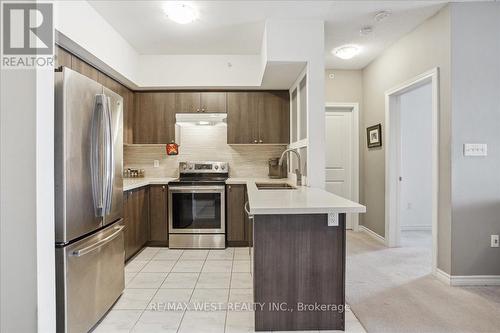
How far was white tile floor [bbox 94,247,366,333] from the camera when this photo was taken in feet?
6.93

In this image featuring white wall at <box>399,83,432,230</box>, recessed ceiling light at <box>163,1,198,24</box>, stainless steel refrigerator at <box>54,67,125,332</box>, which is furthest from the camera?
white wall at <box>399,83,432,230</box>

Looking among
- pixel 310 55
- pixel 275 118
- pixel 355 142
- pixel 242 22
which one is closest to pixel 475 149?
pixel 310 55

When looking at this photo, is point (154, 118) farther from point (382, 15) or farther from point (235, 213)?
point (382, 15)

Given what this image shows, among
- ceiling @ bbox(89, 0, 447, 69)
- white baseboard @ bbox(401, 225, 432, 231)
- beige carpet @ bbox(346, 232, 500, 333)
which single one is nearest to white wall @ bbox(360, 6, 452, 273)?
ceiling @ bbox(89, 0, 447, 69)

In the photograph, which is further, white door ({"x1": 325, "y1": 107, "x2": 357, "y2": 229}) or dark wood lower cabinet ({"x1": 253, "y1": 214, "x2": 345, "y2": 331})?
white door ({"x1": 325, "y1": 107, "x2": 357, "y2": 229})

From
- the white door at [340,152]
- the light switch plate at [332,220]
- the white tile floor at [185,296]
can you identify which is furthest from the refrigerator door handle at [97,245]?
→ the white door at [340,152]

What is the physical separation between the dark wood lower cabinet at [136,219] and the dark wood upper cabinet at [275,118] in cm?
181

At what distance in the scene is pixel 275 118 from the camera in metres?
4.25

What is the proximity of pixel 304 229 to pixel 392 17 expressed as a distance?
96.8 inches

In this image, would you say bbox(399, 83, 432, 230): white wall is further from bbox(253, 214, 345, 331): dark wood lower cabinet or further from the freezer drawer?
the freezer drawer

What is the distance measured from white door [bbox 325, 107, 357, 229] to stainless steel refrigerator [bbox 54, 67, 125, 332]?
3.45m

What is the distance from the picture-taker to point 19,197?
53.4 inches

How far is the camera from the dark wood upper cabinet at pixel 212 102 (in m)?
4.23

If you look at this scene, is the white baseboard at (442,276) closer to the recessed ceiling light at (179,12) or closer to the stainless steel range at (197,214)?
the stainless steel range at (197,214)
